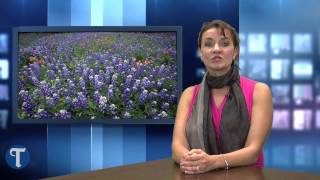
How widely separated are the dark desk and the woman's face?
51 centimetres

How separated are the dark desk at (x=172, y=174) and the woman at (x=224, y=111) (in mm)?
223

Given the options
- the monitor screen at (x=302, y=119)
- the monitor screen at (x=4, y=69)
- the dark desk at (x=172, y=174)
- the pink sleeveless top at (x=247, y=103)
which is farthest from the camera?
the monitor screen at (x=4, y=69)

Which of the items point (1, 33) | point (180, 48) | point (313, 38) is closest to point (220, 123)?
point (180, 48)

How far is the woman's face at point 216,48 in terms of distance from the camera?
6.71 feet

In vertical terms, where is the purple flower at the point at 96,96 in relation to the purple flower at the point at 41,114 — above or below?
above

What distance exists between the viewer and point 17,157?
14.9ft

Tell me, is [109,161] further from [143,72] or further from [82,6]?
[82,6]

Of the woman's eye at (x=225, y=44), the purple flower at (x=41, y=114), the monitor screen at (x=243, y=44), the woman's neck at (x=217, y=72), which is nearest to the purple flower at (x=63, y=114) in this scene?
the purple flower at (x=41, y=114)

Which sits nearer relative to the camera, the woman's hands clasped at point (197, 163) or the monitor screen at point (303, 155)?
the woman's hands clasped at point (197, 163)

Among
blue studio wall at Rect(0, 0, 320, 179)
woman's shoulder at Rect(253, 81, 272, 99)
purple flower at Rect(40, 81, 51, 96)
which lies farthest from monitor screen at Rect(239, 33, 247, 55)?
woman's shoulder at Rect(253, 81, 272, 99)

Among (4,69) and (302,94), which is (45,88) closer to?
(4,69)

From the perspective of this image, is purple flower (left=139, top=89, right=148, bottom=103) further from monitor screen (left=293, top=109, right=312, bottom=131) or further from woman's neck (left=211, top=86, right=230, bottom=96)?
woman's neck (left=211, top=86, right=230, bottom=96)

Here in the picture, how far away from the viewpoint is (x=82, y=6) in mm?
4391

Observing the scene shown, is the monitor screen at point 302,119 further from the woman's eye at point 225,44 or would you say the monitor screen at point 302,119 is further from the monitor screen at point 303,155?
the woman's eye at point 225,44
